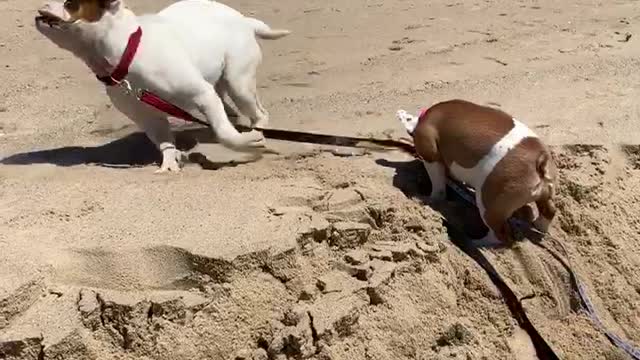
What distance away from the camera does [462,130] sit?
12.8 ft

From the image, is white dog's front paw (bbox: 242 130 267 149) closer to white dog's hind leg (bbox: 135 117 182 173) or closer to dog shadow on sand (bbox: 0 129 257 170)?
dog shadow on sand (bbox: 0 129 257 170)

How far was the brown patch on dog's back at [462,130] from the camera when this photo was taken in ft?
12.6

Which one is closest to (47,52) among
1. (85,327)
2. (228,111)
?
(228,111)

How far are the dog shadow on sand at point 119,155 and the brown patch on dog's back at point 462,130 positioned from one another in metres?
0.93

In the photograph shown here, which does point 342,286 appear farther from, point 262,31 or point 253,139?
point 262,31

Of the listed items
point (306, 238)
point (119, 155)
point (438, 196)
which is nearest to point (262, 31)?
point (119, 155)

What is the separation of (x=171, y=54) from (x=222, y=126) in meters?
0.42

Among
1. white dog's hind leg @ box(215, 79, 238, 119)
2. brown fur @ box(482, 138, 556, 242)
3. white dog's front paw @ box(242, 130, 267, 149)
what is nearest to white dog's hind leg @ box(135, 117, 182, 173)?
white dog's front paw @ box(242, 130, 267, 149)

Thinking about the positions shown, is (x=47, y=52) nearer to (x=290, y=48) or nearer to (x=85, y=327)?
(x=290, y=48)

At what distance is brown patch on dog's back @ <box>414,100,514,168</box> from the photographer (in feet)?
12.6

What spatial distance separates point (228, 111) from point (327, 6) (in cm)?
320

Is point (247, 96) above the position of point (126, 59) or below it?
below

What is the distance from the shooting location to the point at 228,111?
16.9ft

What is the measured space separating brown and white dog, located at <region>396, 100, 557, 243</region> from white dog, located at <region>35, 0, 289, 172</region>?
3.13 feet
